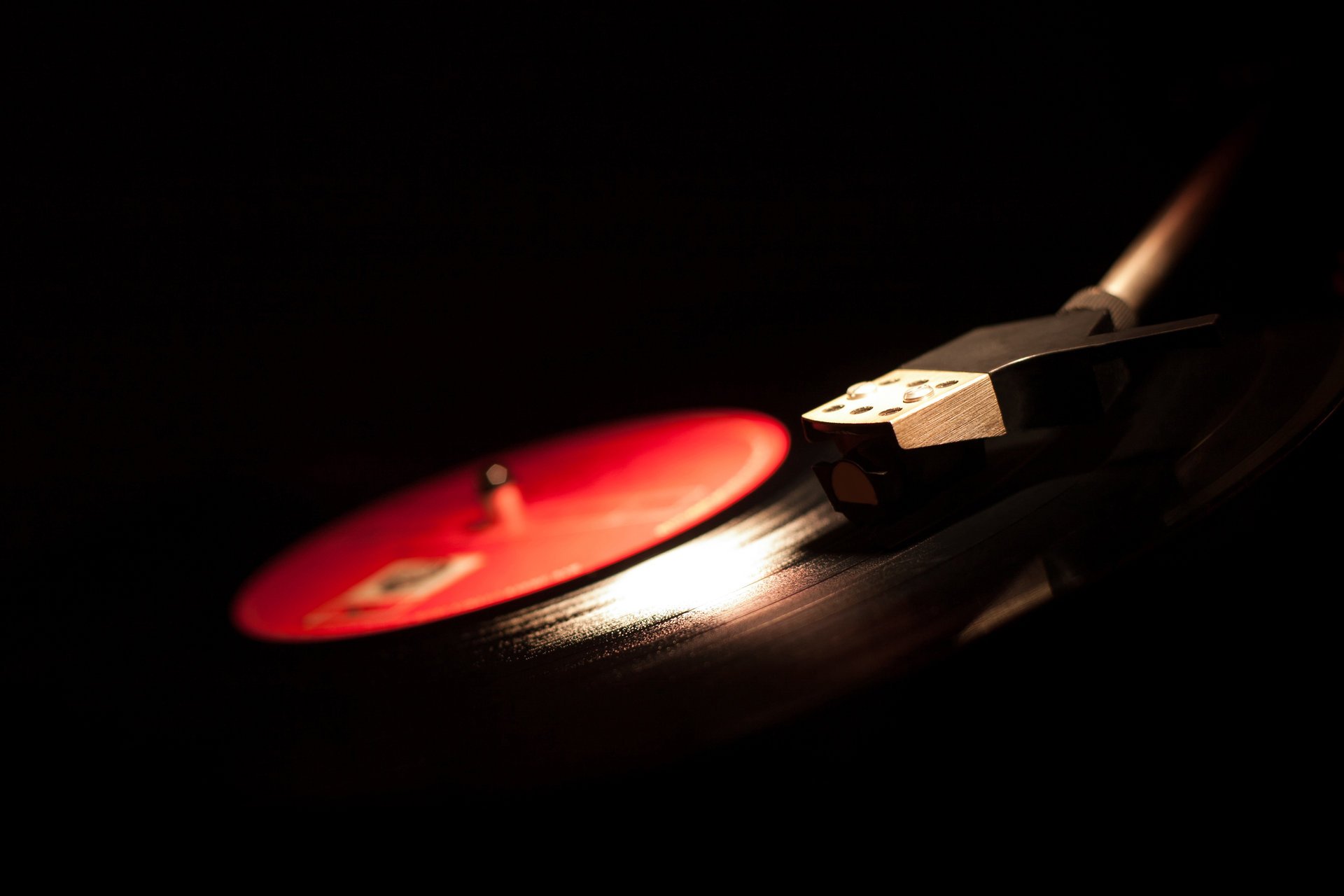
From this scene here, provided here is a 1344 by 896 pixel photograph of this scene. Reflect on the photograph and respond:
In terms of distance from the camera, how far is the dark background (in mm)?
1401

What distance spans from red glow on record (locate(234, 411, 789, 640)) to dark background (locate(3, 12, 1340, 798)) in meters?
0.11

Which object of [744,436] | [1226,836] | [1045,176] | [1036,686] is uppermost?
[1045,176]

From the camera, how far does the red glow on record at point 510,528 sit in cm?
82

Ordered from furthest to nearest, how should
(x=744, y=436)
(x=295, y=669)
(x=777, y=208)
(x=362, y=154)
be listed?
(x=777, y=208), (x=362, y=154), (x=744, y=436), (x=295, y=669)

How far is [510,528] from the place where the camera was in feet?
3.15

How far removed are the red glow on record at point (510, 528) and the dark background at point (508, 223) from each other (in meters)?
0.11

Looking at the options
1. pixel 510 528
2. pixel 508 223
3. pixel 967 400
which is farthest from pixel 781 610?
pixel 508 223

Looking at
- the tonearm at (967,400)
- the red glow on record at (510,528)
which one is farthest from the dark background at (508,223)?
the tonearm at (967,400)

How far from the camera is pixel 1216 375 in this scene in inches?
26.3

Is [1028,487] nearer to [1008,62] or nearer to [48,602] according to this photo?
[48,602]

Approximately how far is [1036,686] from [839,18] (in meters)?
1.56

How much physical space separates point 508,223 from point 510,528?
97cm

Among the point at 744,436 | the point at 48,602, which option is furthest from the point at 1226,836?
the point at 48,602

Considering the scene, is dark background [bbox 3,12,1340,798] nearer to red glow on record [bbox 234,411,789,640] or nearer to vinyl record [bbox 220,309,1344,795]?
red glow on record [bbox 234,411,789,640]
